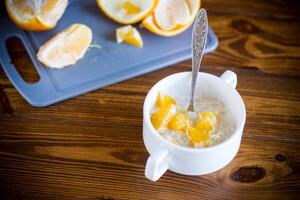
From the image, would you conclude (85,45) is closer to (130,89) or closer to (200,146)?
(130,89)

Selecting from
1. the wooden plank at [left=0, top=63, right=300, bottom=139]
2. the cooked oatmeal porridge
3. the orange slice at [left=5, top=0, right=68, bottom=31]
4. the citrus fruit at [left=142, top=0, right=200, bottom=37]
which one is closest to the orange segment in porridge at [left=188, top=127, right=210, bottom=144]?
the cooked oatmeal porridge

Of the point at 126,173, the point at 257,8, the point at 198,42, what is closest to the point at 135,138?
the point at 126,173

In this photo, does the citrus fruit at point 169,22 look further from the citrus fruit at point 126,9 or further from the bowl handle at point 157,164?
the bowl handle at point 157,164

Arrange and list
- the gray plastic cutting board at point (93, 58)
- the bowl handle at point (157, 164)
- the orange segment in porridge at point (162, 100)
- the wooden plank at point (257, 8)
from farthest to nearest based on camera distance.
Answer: the wooden plank at point (257, 8) → the gray plastic cutting board at point (93, 58) → the orange segment in porridge at point (162, 100) → the bowl handle at point (157, 164)

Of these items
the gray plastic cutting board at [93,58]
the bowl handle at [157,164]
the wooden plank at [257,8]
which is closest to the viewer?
the bowl handle at [157,164]

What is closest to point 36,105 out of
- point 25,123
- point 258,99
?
point 25,123

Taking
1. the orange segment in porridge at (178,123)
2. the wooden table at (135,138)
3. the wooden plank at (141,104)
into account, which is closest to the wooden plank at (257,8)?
the wooden table at (135,138)

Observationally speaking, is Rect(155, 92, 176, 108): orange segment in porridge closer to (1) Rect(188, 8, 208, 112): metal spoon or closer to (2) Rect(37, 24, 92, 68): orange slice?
(1) Rect(188, 8, 208, 112): metal spoon
